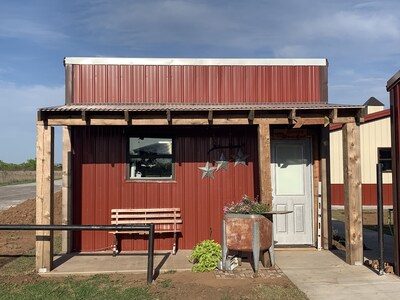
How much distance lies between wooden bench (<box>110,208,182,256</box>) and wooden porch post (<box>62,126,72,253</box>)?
0.93m

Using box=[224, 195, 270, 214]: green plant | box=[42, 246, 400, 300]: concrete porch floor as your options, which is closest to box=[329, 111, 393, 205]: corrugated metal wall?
box=[42, 246, 400, 300]: concrete porch floor

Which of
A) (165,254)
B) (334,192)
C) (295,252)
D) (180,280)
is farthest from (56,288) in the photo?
(334,192)

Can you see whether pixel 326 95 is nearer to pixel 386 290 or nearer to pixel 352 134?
pixel 352 134

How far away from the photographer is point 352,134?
283 inches

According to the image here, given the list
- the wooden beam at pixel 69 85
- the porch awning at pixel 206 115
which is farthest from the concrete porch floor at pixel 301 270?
the wooden beam at pixel 69 85

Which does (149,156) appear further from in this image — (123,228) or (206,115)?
(123,228)

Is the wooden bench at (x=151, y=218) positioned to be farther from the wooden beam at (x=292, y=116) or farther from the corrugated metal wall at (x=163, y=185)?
the wooden beam at (x=292, y=116)

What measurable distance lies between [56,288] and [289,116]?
4798 mm

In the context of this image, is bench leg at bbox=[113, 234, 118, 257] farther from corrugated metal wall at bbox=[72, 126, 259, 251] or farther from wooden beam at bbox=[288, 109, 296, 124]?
wooden beam at bbox=[288, 109, 296, 124]

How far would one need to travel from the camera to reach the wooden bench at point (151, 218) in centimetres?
841

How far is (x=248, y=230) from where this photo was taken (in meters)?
6.61

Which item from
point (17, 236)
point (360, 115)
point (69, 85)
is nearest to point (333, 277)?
point (360, 115)

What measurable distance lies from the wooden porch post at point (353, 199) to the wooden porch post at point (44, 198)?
5.26 m

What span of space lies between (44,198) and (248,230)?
3.57 metres
